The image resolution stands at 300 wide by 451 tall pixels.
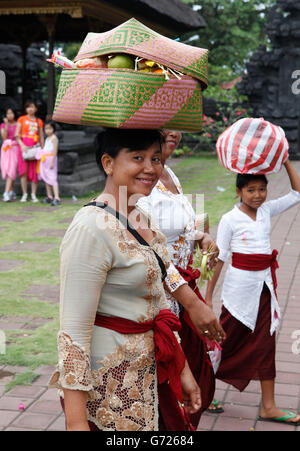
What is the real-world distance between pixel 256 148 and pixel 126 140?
1.64m

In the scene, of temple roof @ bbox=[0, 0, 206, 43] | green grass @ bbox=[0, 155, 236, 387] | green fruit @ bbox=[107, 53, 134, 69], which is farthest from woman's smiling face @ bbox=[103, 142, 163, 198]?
temple roof @ bbox=[0, 0, 206, 43]

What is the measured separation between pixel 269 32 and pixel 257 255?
58.9ft

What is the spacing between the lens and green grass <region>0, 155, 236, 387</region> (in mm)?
4672

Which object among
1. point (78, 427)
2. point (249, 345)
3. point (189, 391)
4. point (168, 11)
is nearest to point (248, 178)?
point (249, 345)

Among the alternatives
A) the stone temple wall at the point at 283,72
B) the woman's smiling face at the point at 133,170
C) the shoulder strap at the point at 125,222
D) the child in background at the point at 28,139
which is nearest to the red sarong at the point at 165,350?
the shoulder strap at the point at 125,222

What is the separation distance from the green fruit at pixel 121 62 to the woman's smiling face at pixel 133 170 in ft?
0.92

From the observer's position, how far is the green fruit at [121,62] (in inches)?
80.2

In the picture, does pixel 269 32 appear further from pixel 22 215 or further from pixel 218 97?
pixel 22 215

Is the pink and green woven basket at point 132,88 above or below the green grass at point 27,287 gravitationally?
above

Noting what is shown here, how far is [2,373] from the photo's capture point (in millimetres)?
4410

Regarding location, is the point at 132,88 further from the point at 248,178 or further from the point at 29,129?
the point at 29,129

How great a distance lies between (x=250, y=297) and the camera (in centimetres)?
380

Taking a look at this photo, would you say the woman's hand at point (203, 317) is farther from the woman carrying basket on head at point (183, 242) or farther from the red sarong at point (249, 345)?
the red sarong at point (249, 345)
